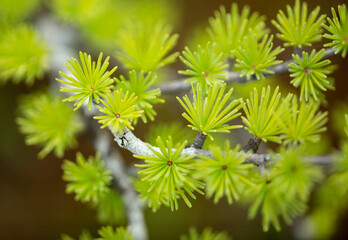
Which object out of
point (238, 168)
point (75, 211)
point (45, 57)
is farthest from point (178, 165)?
point (75, 211)

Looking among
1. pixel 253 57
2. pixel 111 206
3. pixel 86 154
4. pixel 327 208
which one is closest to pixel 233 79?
pixel 253 57

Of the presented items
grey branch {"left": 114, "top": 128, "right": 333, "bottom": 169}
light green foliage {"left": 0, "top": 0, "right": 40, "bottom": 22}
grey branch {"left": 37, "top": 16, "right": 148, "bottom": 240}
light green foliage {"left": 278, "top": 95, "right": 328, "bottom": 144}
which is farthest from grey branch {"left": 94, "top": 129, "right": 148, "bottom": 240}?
light green foliage {"left": 0, "top": 0, "right": 40, "bottom": 22}

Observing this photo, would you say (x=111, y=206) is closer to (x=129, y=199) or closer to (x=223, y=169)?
(x=129, y=199)

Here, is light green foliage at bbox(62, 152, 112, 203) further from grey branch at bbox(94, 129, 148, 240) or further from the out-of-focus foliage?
the out-of-focus foliage

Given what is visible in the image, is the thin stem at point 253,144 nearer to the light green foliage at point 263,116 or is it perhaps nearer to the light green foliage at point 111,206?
the light green foliage at point 263,116

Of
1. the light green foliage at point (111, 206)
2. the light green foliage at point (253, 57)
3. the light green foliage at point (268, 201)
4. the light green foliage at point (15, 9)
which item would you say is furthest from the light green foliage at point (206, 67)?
the light green foliage at point (15, 9)

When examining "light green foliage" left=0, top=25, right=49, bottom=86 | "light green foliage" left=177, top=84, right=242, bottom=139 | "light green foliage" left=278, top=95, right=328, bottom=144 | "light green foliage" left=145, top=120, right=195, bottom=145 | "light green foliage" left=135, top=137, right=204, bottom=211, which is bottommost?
"light green foliage" left=135, top=137, right=204, bottom=211
